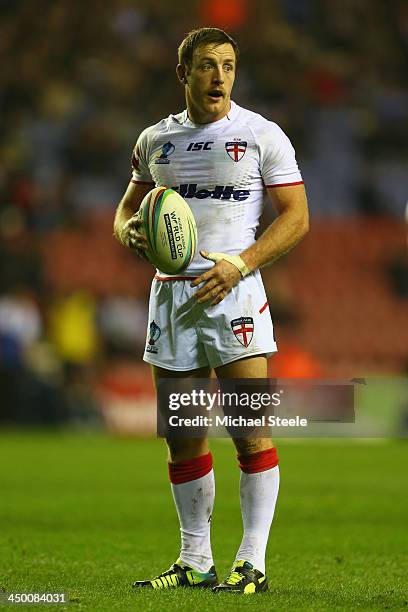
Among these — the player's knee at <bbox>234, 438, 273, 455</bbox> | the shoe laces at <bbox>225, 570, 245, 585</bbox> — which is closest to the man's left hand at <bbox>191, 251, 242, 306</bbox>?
the player's knee at <bbox>234, 438, 273, 455</bbox>

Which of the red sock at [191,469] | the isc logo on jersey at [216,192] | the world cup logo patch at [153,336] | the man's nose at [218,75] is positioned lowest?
the red sock at [191,469]

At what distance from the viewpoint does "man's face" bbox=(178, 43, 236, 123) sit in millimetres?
4289

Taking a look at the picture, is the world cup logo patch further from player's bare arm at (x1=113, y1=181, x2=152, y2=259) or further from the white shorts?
player's bare arm at (x1=113, y1=181, x2=152, y2=259)

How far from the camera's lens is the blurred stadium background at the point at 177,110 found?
1666cm

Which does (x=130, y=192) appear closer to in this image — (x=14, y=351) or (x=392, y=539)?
(x=392, y=539)

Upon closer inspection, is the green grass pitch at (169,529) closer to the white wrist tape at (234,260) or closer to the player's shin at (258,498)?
the player's shin at (258,498)

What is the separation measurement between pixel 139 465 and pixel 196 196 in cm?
659

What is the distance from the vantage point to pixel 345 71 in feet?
66.9

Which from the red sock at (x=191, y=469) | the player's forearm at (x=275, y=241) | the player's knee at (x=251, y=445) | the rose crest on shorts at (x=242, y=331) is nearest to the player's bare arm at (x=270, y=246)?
the player's forearm at (x=275, y=241)

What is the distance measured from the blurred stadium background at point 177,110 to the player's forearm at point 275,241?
11.2 metres

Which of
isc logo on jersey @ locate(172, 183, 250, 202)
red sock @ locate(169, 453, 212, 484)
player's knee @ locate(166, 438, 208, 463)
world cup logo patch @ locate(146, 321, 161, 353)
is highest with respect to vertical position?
isc logo on jersey @ locate(172, 183, 250, 202)

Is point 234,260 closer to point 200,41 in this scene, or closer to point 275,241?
point 275,241

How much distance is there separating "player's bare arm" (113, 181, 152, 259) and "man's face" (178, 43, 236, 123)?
0.49 meters

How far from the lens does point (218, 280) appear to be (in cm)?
425
